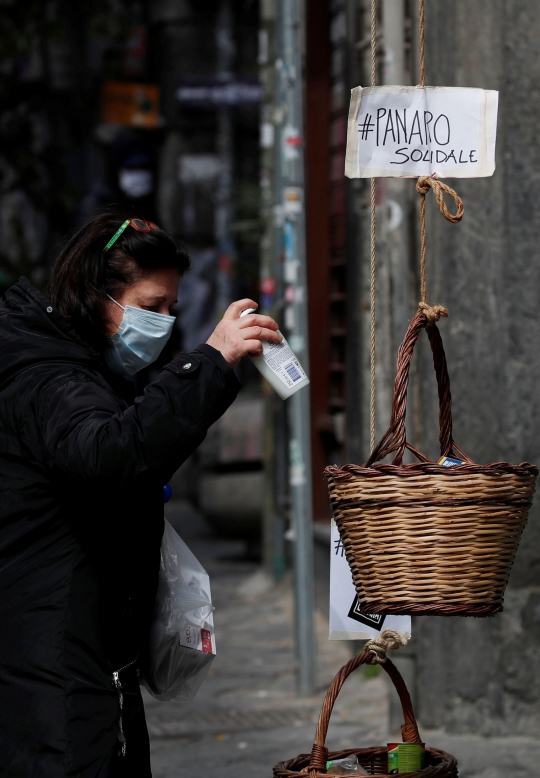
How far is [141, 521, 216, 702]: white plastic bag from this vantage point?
252 centimetres

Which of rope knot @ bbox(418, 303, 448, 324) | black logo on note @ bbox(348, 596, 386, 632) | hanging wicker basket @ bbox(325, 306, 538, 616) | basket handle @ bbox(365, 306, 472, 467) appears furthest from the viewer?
black logo on note @ bbox(348, 596, 386, 632)

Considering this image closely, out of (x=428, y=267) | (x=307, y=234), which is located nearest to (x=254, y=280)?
(x=307, y=234)

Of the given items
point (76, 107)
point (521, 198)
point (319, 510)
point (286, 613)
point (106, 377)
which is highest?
point (76, 107)

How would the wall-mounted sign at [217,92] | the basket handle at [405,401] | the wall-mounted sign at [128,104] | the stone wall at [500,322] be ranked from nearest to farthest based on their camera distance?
the basket handle at [405,401]
the stone wall at [500,322]
the wall-mounted sign at [217,92]
the wall-mounted sign at [128,104]

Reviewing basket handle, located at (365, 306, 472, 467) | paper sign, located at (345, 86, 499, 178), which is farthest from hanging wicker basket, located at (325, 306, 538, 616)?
paper sign, located at (345, 86, 499, 178)

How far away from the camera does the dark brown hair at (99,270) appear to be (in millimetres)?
2406

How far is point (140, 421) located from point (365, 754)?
3.36 ft

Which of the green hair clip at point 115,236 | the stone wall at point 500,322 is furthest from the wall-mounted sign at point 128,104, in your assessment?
the green hair clip at point 115,236

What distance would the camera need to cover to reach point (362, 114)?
7.94 feet

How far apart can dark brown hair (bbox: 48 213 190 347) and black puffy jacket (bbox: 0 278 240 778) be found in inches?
2.9

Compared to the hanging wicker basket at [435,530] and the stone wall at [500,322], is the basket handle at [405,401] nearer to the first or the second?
the hanging wicker basket at [435,530]

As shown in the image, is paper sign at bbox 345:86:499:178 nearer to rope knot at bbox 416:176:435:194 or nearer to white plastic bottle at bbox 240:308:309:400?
rope knot at bbox 416:176:435:194

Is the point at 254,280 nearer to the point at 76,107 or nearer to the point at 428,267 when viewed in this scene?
the point at 76,107

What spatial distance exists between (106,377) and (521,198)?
2397 millimetres
